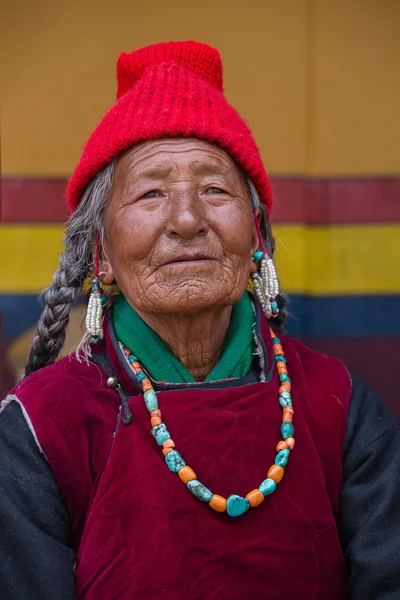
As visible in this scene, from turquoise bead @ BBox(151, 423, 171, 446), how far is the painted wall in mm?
1317

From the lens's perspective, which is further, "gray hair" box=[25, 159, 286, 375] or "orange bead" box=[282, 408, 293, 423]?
"gray hair" box=[25, 159, 286, 375]

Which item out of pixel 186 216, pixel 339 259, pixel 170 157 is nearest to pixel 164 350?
pixel 186 216

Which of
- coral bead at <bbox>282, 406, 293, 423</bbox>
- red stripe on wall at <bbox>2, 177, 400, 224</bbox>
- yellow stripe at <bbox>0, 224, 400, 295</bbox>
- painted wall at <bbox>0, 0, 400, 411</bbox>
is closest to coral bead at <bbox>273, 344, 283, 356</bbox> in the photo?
coral bead at <bbox>282, 406, 293, 423</bbox>

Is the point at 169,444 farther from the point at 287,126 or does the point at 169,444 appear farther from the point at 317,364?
the point at 287,126

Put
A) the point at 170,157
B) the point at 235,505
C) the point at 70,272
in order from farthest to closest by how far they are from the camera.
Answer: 1. the point at 70,272
2. the point at 170,157
3. the point at 235,505

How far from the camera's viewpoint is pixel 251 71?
3033mm

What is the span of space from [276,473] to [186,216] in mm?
732

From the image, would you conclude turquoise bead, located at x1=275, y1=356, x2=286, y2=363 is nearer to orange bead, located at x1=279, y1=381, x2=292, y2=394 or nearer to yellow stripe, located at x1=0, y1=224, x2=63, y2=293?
orange bead, located at x1=279, y1=381, x2=292, y2=394

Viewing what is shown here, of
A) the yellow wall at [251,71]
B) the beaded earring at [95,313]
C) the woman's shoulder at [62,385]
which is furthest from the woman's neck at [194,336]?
the yellow wall at [251,71]

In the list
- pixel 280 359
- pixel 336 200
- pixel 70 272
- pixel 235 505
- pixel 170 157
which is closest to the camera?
pixel 235 505

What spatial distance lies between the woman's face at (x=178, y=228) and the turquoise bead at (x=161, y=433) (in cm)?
33

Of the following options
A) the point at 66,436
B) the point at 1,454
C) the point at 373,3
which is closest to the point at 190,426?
the point at 66,436

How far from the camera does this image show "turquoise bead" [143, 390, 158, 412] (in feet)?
6.24

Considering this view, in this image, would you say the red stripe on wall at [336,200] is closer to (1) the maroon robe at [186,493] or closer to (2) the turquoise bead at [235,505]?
(1) the maroon robe at [186,493]
